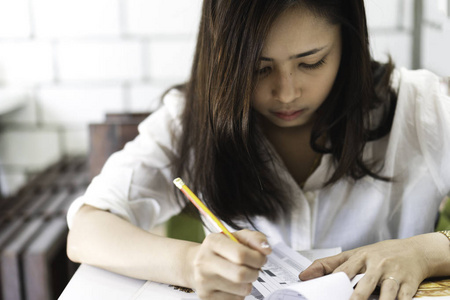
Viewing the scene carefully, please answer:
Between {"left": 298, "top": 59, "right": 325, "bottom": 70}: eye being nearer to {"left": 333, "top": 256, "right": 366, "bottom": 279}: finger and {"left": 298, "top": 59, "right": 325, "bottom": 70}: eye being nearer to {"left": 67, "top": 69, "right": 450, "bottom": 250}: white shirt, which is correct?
{"left": 67, "top": 69, "right": 450, "bottom": 250}: white shirt

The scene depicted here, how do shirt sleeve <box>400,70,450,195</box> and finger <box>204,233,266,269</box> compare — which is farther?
shirt sleeve <box>400,70,450,195</box>

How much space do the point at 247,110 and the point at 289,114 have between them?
0.42 feet

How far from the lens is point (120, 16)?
170 cm

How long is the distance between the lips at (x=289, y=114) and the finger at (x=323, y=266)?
0.27 m

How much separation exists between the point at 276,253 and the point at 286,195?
21cm

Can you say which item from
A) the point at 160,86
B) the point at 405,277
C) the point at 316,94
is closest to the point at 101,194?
the point at 316,94

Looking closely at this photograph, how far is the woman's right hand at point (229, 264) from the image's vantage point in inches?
22.6

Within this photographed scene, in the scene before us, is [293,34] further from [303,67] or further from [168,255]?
[168,255]

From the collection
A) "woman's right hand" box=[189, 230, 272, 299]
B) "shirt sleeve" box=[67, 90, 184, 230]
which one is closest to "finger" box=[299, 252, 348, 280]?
"woman's right hand" box=[189, 230, 272, 299]

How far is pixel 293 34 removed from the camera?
0.77 meters

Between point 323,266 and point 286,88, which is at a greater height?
point 286,88

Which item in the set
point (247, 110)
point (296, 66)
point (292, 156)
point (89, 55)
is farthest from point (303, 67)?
point (89, 55)

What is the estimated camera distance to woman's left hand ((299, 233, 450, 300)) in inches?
25.7

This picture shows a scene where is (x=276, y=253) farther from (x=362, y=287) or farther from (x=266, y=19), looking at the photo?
(x=266, y=19)
